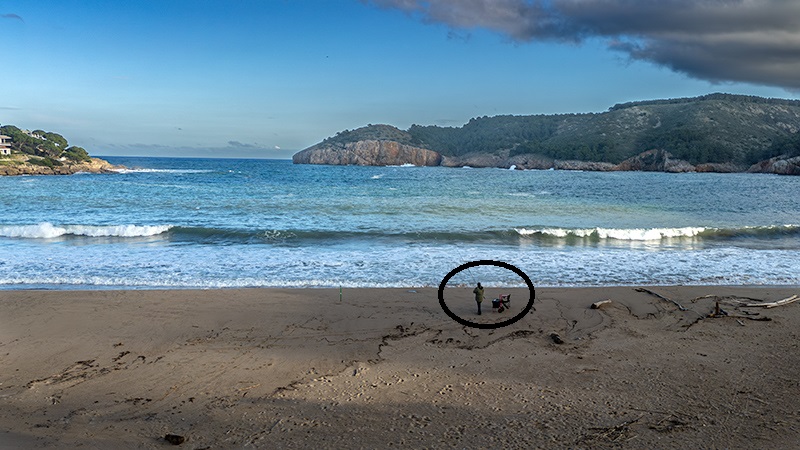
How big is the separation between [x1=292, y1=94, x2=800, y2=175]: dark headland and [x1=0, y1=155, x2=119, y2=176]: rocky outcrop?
250ft

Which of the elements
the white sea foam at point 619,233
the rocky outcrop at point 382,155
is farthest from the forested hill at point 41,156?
the white sea foam at point 619,233

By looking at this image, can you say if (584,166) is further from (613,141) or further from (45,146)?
(45,146)

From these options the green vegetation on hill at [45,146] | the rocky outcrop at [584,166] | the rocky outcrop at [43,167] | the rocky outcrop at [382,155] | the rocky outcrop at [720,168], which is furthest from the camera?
the rocky outcrop at [382,155]

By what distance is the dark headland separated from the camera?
104m

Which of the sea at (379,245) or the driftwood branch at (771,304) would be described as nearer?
the driftwood branch at (771,304)

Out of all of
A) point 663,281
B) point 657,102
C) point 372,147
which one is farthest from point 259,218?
point 657,102

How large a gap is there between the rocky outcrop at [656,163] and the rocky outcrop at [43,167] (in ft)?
336

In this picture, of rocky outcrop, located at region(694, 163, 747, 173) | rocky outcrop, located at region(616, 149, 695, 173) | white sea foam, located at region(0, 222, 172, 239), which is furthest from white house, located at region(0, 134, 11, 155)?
rocky outcrop, located at region(694, 163, 747, 173)

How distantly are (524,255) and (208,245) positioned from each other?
10.5 m

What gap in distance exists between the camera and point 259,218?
25000mm

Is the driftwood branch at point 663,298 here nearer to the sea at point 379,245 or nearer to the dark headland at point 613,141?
the sea at point 379,245

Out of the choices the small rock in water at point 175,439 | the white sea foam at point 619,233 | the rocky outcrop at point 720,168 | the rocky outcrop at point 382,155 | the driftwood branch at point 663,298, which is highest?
the rocky outcrop at point 382,155

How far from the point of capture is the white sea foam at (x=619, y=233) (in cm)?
2017

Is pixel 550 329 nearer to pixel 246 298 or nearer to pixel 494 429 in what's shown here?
pixel 494 429
